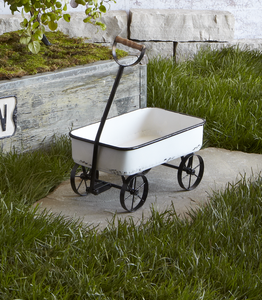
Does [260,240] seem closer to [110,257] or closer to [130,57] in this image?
[110,257]

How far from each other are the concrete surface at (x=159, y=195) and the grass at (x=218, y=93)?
22 centimetres

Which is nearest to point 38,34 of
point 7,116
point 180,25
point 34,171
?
point 7,116

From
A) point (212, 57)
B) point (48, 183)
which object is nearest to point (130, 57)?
point (48, 183)

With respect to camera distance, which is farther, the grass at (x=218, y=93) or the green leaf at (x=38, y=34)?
the grass at (x=218, y=93)

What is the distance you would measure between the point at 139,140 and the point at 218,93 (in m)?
1.33

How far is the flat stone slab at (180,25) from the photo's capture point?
4.76m

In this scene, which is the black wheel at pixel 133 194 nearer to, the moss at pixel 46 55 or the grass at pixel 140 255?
the grass at pixel 140 255

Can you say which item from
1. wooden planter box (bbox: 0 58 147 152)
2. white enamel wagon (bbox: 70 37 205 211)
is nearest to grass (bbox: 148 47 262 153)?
wooden planter box (bbox: 0 58 147 152)

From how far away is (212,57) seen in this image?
4867 mm

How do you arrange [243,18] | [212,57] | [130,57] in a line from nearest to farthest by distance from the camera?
1. [130,57]
2. [212,57]
3. [243,18]

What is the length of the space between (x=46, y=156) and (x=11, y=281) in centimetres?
128

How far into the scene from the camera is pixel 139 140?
2.96 m

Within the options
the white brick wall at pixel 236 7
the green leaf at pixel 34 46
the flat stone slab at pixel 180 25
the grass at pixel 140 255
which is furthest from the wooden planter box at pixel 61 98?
the white brick wall at pixel 236 7

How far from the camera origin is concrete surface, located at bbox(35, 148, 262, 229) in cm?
254
